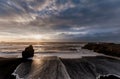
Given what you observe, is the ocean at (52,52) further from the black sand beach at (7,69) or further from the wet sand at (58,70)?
the wet sand at (58,70)

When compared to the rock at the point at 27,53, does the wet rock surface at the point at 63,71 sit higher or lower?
lower

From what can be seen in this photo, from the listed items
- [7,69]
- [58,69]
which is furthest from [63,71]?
[7,69]

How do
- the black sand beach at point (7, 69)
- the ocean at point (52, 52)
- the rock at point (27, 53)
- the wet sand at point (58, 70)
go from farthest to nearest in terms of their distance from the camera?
1. the ocean at point (52, 52)
2. the rock at point (27, 53)
3. the wet sand at point (58, 70)
4. the black sand beach at point (7, 69)

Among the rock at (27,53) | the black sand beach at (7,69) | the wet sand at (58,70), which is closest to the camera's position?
the black sand beach at (7,69)

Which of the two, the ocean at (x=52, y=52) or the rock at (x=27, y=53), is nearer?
the rock at (x=27, y=53)

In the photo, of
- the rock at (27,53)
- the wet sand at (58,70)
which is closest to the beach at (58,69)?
the wet sand at (58,70)

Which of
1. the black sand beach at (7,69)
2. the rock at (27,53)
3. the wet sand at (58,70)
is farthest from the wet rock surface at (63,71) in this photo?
the rock at (27,53)

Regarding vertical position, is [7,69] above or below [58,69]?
above

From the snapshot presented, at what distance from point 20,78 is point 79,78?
5302mm

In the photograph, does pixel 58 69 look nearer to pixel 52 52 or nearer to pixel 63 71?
pixel 63 71

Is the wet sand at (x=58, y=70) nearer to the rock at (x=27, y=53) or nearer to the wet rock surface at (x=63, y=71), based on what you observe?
the wet rock surface at (x=63, y=71)

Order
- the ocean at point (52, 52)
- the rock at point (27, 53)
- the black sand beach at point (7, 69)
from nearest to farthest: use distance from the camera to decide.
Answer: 1. the black sand beach at point (7, 69)
2. the rock at point (27, 53)
3. the ocean at point (52, 52)

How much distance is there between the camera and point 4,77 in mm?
11164

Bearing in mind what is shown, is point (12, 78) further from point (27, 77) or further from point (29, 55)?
point (29, 55)
